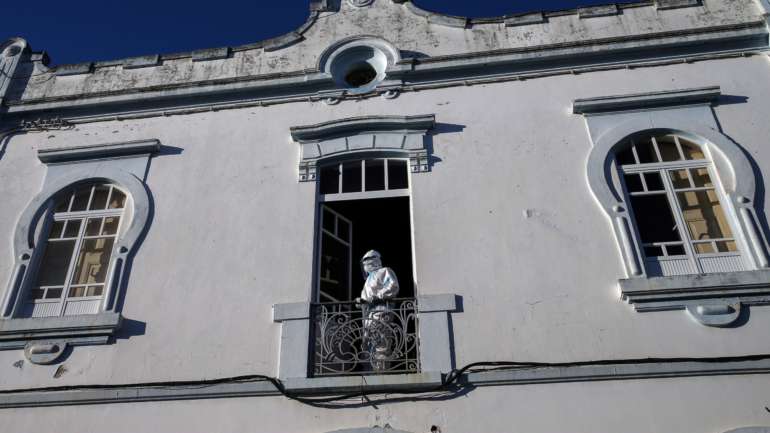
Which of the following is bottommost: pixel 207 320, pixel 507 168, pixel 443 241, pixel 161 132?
pixel 207 320

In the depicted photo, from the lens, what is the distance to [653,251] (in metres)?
7.20

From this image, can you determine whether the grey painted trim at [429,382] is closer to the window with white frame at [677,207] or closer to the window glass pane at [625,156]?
the window with white frame at [677,207]

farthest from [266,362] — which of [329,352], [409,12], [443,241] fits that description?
[409,12]

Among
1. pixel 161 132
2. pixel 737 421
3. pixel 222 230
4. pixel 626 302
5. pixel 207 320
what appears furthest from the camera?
pixel 161 132

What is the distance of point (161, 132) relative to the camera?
902 cm

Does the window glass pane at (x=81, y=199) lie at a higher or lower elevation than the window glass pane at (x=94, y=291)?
higher

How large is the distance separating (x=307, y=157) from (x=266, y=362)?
2600mm

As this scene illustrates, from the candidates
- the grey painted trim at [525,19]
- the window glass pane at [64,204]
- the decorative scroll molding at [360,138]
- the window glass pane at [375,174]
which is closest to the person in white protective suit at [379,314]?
the window glass pane at [375,174]

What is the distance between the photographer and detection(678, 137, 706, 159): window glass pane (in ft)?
25.7

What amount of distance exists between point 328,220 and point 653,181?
360 cm

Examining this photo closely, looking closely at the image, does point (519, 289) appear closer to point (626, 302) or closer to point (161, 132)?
point (626, 302)

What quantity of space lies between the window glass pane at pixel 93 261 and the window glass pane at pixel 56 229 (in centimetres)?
37

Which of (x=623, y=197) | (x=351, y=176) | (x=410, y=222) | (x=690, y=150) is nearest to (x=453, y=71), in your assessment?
(x=351, y=176)

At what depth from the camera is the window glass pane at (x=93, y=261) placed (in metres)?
7.94
